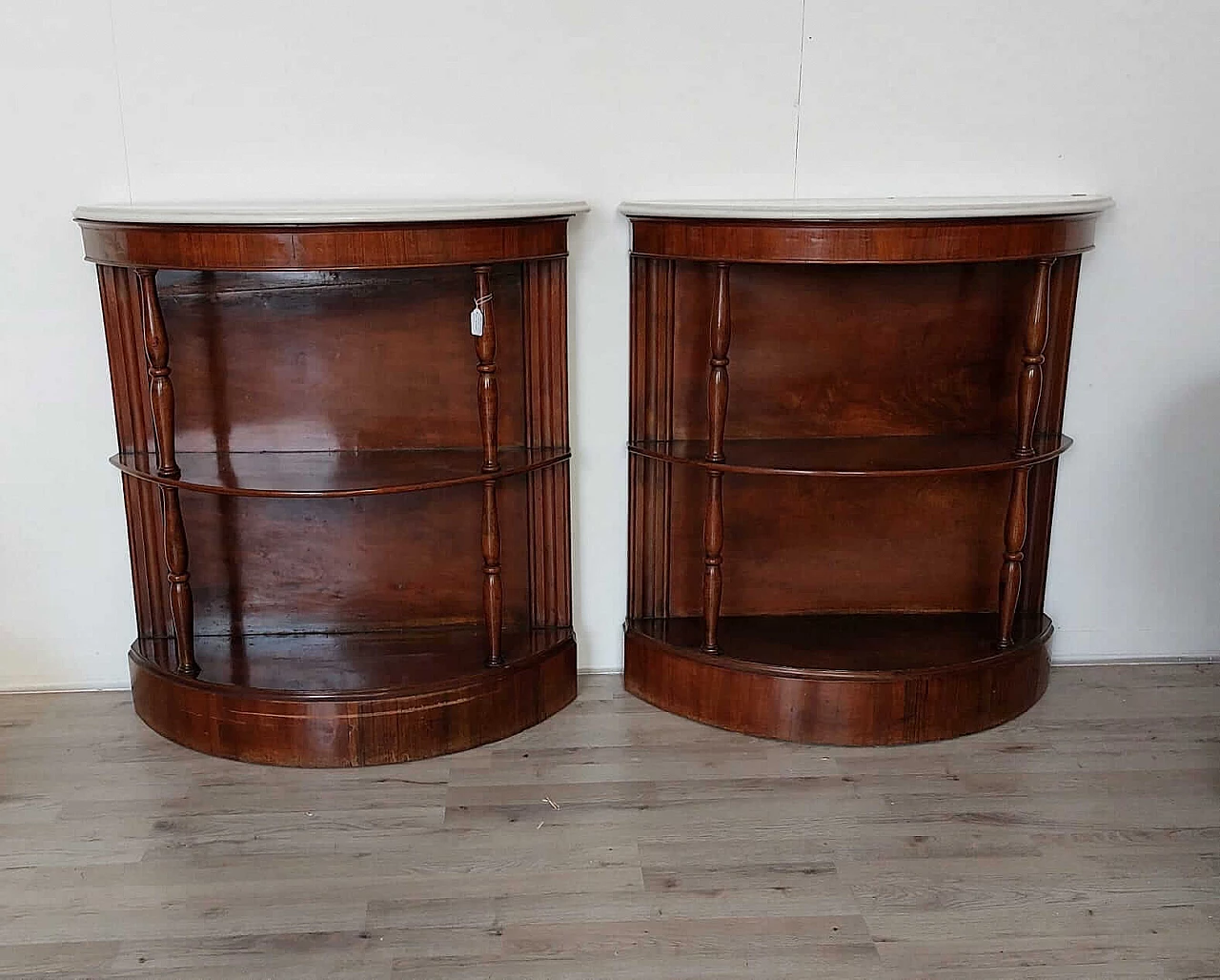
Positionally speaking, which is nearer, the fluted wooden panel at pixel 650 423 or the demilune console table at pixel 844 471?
the demilune console table at pixel 844 471

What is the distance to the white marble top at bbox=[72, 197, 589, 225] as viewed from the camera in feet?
7.60

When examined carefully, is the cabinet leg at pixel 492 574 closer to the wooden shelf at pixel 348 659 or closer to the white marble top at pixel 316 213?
the wooden shelf at pixel 348 659

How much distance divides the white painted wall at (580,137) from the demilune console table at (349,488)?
0.43 feet

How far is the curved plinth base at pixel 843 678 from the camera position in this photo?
2715 mm

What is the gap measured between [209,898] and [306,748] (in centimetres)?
49

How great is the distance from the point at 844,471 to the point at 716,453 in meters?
0.29

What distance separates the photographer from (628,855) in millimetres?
2301

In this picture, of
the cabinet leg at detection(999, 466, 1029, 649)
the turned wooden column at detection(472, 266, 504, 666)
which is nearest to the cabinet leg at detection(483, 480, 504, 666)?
the turned wooden column at detection(472, 266, 504, 666)

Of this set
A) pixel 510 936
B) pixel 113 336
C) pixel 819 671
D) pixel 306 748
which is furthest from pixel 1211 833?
pixel 113 336

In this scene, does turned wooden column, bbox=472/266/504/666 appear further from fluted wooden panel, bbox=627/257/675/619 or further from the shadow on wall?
the shadow on wall

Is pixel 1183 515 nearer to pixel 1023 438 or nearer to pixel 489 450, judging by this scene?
pixel 1023 438

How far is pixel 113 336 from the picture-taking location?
275 cm

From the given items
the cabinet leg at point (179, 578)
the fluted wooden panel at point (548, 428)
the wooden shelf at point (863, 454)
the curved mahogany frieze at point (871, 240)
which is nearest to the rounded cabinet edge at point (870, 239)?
the curved mahogany frieze at point (871, 240)

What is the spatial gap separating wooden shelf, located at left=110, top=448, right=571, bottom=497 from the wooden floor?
0.62 meters
